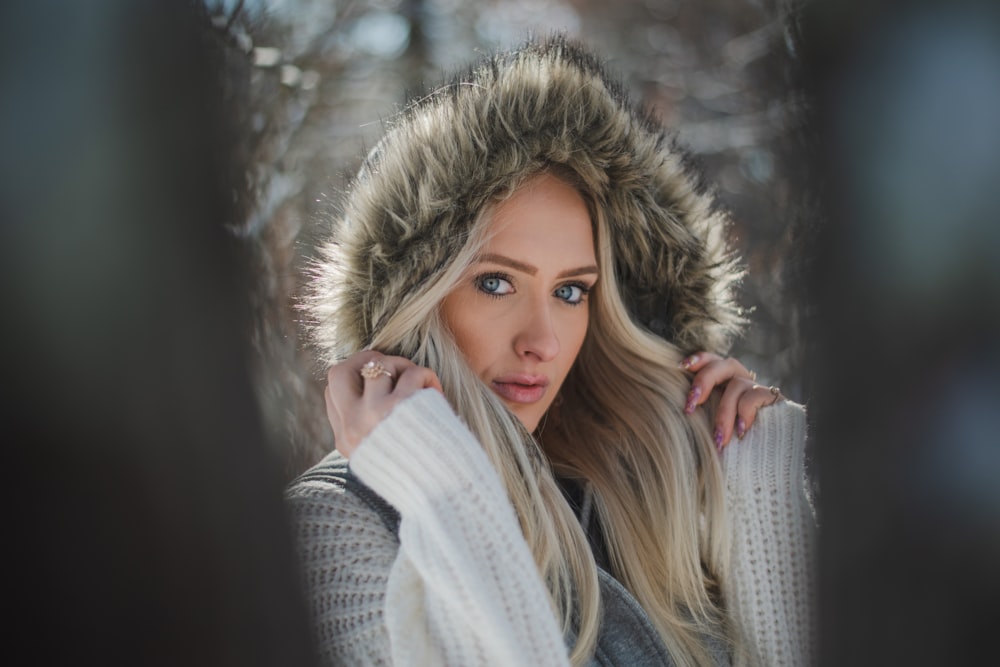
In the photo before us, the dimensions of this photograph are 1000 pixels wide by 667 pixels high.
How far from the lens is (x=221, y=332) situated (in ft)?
1.30

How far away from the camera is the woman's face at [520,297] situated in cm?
180

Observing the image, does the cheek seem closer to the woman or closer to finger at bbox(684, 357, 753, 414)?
the woman

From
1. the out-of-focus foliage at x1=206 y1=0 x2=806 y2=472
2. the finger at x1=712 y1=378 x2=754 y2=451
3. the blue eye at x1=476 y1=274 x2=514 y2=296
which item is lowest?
the finger at x1=712 y1=378 x2=754 y2=451

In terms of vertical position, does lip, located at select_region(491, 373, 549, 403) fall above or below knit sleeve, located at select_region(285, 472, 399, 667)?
above

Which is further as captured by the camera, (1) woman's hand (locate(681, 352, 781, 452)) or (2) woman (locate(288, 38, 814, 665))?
(1) woman's hand (locate(681, 352, 781, 452))

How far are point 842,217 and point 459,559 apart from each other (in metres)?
1.04

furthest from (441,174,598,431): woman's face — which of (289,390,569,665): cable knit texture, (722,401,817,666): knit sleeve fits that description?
(722,401,817,666): knit sleeve

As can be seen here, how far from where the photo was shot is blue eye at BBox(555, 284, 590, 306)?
1.93 metres

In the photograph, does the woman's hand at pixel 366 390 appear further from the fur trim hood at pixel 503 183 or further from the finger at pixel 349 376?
the fur trim hood at pixel 503 183

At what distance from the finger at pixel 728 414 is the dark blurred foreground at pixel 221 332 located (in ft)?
5.11

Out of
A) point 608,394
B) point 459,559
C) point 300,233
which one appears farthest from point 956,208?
point 300,233

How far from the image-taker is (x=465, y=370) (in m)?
1.73

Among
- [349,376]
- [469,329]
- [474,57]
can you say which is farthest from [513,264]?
[474,57]

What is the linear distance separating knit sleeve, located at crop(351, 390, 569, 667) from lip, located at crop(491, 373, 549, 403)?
0.39 metres
